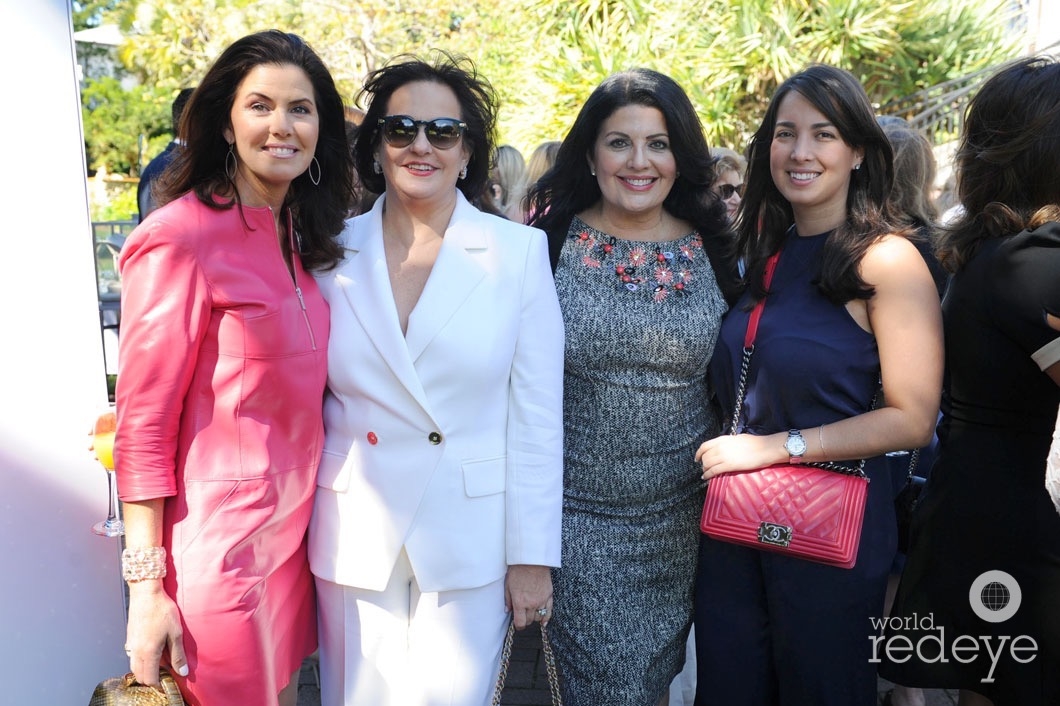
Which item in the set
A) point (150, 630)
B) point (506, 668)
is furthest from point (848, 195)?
point (150, 630)

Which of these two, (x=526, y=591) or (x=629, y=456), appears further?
(x=629, y=456)

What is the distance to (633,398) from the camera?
8.85 ft

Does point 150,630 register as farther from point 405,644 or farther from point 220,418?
point 405,644

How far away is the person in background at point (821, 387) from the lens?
7.85ft

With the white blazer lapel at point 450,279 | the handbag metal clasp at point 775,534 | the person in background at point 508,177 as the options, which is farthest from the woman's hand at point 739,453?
the person in background at point 508,177

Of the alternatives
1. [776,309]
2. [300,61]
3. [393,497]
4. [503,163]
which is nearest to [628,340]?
[776,309]

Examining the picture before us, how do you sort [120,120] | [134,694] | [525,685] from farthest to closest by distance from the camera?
[120,120] → [525,685] → [134,694]

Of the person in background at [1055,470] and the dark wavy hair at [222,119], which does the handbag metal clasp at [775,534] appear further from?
the dark wavy hair at [222,119]

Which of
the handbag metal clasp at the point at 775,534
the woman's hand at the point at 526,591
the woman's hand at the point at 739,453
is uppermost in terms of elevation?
the woman's hand at the point at 739,453

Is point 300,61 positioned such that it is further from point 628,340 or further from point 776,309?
point 776,309

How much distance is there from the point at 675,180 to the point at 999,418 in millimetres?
1165

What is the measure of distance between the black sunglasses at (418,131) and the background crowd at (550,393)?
12mm

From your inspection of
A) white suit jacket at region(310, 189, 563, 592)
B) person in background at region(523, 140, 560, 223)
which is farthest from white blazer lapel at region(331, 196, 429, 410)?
person in background at region(523, 140, 560, 223)

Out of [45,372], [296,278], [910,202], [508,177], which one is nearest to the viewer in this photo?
[45,372]
